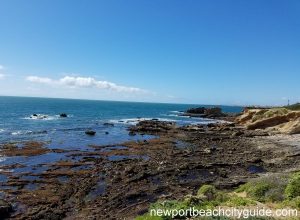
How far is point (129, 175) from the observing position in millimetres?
29172

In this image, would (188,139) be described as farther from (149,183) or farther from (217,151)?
(149,183)

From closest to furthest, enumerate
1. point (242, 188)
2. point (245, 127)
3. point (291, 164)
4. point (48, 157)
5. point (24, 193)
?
point (242, 188) < point (24, 193) < point (291, 164) < point (48, 157) < point (245, 127)

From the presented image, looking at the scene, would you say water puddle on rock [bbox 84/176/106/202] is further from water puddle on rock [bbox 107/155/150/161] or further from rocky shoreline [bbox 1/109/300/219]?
water puddle on rock [bbox 107/155/150/161]

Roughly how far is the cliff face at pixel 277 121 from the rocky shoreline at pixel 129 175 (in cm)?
941

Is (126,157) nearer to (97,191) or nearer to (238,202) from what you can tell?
(97,191)

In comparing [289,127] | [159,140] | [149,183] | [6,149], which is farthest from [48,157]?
[289,127]

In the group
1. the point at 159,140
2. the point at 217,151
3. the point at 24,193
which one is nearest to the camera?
the point at 24,193

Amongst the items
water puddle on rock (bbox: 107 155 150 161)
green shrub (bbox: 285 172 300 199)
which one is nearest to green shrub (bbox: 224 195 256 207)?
green shrub (bbox: 285 172 300 199)

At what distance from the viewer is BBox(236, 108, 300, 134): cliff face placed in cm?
5727

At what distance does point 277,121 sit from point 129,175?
46.7 meters

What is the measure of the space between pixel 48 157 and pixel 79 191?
15.7 meters

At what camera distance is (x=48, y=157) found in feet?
127

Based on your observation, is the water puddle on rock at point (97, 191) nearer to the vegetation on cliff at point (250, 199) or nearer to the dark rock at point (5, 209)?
the dark rock at point (5, 209)

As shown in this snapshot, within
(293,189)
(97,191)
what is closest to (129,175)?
(97,191)
